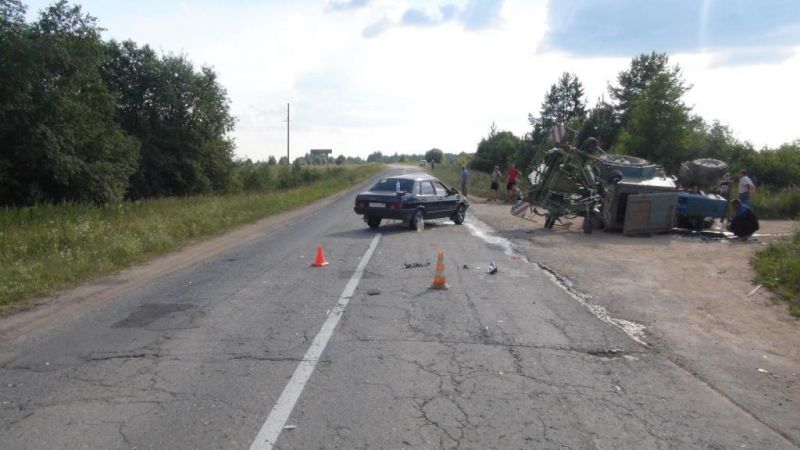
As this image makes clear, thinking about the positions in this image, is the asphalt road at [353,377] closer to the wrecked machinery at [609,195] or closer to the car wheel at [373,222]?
the wrecked machinery at [609,195]

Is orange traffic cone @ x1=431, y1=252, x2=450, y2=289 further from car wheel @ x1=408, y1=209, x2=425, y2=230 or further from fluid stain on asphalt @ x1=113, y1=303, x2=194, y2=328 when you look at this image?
car wheel @ x1=408, y1=209, x2=425, y2=230

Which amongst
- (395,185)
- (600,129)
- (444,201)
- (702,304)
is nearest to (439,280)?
(702,304)

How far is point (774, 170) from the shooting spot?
31625 millimetres

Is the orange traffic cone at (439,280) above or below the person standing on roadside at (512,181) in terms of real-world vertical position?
below

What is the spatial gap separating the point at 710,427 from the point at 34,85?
3041 cm

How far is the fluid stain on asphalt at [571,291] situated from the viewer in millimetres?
7564

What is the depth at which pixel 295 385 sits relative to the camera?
17.2 ft

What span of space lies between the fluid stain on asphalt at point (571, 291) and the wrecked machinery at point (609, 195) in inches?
93.2

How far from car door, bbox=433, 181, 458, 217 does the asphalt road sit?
400 inches

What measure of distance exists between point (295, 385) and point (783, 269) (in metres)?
9.10

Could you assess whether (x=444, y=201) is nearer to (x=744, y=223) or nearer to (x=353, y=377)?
(x=744, y=223)

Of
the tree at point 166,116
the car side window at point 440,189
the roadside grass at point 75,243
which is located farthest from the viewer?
the tree at point 166,116

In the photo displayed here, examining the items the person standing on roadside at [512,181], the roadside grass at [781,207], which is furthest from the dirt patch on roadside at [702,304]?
the person standing on roadside at [512,181]

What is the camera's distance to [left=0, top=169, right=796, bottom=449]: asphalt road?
4.35 meters
